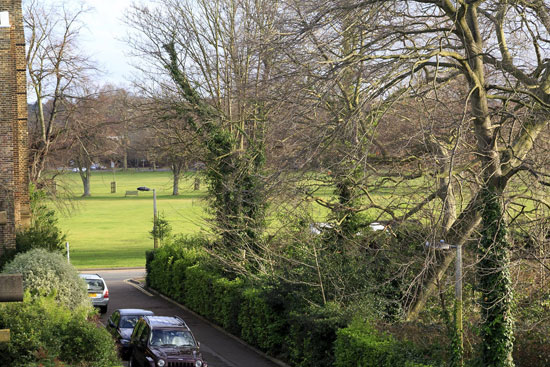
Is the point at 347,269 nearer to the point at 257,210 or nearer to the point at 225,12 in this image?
the point at 257,210

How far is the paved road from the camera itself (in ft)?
75.2

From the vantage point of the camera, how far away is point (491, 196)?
48.3 ft

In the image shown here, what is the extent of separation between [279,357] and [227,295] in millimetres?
4660

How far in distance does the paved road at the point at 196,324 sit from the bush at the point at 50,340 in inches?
265

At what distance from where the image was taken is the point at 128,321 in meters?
23.5

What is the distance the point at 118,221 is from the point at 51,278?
50694 millimetres

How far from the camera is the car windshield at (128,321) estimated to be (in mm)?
23281

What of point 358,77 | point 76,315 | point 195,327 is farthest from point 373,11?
point 195,327

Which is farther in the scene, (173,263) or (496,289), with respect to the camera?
(173,263)

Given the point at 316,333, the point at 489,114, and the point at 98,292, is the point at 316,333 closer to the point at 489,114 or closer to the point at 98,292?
the point at 489,114

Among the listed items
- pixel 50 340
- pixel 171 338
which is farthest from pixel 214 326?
pixel 50 340

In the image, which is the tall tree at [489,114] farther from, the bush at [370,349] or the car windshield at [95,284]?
the car windshield at [95,284]

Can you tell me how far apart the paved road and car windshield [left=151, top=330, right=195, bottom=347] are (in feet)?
9.19

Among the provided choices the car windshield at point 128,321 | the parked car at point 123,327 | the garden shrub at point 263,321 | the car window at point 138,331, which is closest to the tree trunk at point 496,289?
the garden shrub at point 263,321
